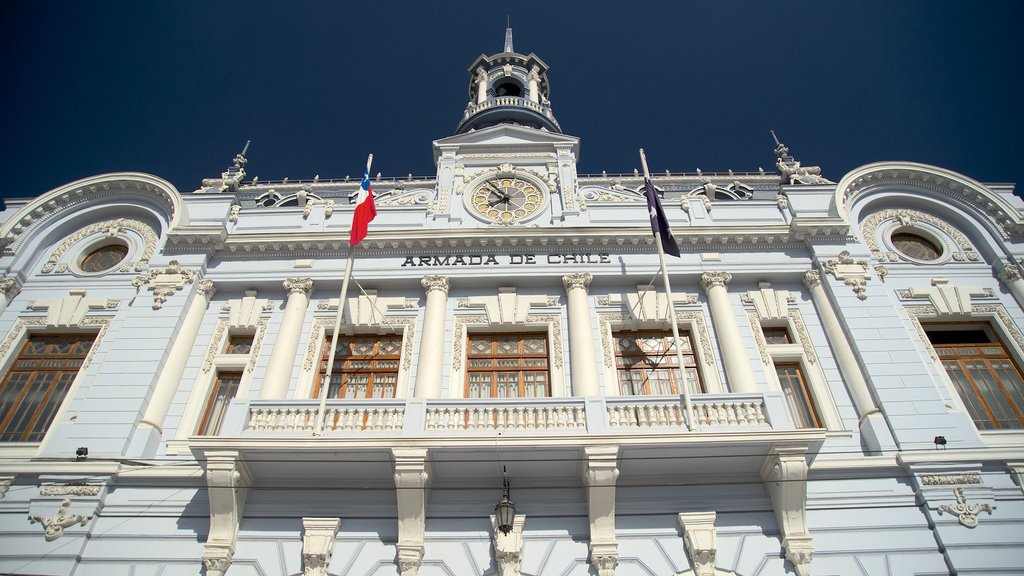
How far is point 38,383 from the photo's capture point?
15.0 meters

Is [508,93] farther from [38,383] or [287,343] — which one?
[38,383]

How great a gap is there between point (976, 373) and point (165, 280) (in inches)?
763

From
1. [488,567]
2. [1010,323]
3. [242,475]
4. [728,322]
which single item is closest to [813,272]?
[728,322]

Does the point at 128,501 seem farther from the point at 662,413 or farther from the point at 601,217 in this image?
the point at 601,217

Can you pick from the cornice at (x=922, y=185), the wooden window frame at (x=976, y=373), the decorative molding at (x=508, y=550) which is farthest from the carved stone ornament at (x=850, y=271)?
the decorative molding at (x=508, y=550)

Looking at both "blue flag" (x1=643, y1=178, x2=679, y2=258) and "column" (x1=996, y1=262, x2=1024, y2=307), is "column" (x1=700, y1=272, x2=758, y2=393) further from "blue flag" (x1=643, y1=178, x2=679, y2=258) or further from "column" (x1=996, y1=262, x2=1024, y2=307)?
"column" (x1=996, y1=262, x2=1024, y2=307)

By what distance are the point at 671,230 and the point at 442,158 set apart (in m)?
7.39

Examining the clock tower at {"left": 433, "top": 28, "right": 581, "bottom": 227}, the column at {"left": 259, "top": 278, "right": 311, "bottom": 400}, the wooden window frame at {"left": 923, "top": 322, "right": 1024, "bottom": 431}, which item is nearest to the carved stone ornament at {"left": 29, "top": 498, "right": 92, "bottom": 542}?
the column at {"left": 259, "top": 278, "right": 311, "bottom": 400}

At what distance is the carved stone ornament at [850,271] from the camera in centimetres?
1569

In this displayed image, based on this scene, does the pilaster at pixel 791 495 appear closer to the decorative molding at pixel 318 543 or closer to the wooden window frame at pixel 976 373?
the wooden window frame at pixel 976 373

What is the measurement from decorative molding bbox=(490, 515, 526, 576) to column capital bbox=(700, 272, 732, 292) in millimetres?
7807

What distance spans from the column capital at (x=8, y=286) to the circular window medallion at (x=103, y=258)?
1.50 metres

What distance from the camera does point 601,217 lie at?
Result: 60.0 ft

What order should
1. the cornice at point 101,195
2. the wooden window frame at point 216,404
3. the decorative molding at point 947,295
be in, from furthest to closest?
the cornice at point 101,195 → the decorative molding at point 947,295 → the wooden window frame at point 216,404
